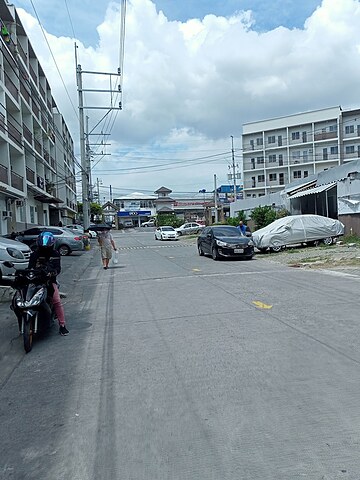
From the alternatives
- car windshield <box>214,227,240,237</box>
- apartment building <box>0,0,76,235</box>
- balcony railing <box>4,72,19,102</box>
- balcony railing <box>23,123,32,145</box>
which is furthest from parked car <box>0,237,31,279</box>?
balcony railing <box>23,123,32,145</box>

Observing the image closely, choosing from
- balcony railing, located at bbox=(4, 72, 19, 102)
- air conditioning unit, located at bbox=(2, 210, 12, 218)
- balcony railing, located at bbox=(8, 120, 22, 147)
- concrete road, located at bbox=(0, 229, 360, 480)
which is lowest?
concrete road, located at bbox=(0, 229, 360, 480)

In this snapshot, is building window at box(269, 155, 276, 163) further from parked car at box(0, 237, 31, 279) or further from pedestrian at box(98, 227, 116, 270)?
parked car at box(0, 237, 31, 279)

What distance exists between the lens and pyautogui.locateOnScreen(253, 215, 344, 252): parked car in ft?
66.8

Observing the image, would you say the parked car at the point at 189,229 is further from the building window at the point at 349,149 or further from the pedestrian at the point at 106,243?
the pedestrian at the point at 106,243

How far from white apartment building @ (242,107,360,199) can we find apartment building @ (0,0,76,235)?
120ft

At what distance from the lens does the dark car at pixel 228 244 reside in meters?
17.5

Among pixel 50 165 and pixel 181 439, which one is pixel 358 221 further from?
pixel 50 165

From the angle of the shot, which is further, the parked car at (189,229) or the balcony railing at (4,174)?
the parked car at (189,229)

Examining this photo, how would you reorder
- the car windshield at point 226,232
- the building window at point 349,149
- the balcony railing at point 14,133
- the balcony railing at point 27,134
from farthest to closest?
the building window at point 349,149 < the balcony railing at point 27,134 < the balcony railing at point 14,133 < the car windshield at point 226,232

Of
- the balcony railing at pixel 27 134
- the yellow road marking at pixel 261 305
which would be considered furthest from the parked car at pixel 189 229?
the yellow road marking at pixel 261 305

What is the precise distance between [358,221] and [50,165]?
32785 mm

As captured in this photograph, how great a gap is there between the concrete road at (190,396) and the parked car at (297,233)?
12376 millimetres

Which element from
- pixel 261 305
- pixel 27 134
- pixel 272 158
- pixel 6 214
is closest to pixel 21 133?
pixel 27 134

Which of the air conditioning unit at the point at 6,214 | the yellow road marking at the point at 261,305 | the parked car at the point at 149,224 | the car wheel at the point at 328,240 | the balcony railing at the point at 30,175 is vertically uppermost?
the balcony railing at the point at 30,175
